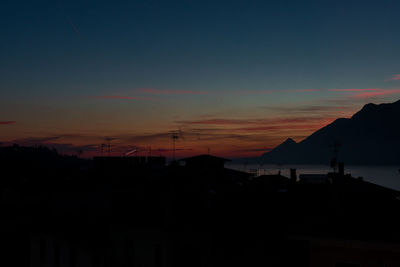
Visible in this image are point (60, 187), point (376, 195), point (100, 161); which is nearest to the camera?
point (376, 195)

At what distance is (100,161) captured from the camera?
268 feet

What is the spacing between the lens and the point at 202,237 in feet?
81.1

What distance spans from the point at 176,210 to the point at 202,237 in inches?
113

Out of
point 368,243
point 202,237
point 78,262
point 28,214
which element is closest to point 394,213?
point 368,243

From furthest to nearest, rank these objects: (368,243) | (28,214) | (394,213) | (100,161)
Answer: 1. (100,161)
2. (28,214)
3. (394,213)
4. (368,243)

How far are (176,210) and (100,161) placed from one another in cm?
5777

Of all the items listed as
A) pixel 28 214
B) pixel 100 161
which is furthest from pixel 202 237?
pixel 100 161

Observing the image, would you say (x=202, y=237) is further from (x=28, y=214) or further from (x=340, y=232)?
(x=28, y=214)

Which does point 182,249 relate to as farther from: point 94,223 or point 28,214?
point 28,214

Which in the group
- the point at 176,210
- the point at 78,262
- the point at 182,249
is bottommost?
the point at 78,262

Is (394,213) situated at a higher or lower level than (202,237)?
higher

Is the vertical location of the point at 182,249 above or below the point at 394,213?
below

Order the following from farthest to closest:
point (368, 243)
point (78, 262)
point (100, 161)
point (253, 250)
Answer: point (100, 161) < point (78, 262) < point (253, 250) < point (368, 243)

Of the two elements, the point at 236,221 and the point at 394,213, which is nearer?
the point at 394,213
